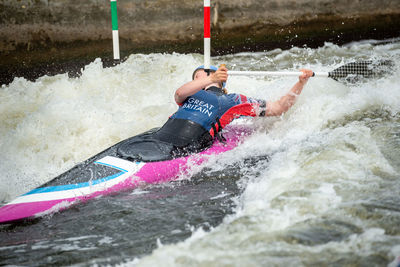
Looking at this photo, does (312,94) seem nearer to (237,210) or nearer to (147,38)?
(237,210)

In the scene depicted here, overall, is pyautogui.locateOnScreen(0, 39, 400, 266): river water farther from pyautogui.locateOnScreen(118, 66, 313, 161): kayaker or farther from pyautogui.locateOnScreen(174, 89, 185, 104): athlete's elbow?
pyautogui.locateOnScreen(174, 89, 185, 104): athlete's elbow

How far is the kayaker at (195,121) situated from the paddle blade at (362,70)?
0.76m

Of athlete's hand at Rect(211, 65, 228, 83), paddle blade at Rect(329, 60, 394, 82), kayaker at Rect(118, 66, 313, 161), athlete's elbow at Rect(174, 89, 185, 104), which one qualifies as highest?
athlete's hand at Rect(211, 65, 228, 83)

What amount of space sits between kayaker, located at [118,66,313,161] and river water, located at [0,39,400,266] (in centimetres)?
25

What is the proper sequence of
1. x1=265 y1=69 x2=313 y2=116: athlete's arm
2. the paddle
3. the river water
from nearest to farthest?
the river water → x1=265 y1=69 x2=313 y2=116: athlete's arm → the paddle

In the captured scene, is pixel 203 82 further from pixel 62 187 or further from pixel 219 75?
pixel 62 187

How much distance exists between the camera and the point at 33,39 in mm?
7781

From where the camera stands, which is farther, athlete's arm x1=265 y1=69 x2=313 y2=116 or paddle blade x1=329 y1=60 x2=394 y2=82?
paddle blade x1=329 y1=60 x2=394 y2=82

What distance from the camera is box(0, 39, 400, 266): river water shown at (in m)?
2.46

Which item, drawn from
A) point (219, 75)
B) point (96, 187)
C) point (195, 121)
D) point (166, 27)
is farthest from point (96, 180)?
point (166, 27)

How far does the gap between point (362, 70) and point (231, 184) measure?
2.50 meters

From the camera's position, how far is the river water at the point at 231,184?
2.46 metres

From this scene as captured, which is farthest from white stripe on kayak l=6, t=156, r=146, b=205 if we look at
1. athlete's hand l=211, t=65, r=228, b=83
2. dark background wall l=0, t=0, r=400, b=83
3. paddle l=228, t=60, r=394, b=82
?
dark background wall l=0, t=0, r=400, b=83

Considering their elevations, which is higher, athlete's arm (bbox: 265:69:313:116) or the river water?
athlete's arm (bbox: 265:69:313:116)
